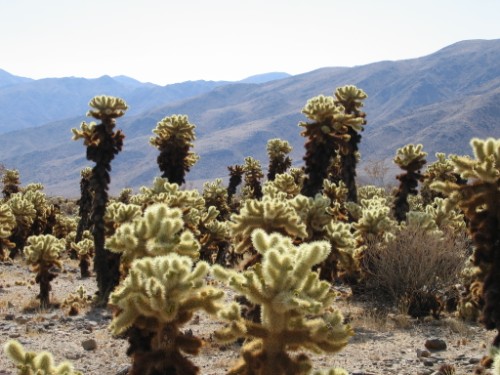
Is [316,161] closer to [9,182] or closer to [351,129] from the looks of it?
[351,129]

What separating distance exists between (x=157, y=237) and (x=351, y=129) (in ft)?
54.5

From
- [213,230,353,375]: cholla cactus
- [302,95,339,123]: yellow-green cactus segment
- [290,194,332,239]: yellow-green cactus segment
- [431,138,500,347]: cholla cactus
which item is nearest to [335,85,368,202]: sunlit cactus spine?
[302,95,339,123]: yellow-green cactus segment

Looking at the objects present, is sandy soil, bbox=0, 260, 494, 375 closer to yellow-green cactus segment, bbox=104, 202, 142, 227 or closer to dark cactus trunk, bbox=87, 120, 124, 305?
dark cactus trunk, bbox=87, 120, 124, 305

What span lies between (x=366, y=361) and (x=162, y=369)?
6.22 metres

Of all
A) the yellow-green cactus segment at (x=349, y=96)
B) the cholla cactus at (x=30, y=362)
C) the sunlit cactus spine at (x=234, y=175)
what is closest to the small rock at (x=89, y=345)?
the cholla cactus at (x=30, y=362)

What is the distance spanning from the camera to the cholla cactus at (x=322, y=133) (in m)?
18.2

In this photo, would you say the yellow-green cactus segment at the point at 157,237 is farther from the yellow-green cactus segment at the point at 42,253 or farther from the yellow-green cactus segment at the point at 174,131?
the yellow-green cactus segment at the point at 174,131

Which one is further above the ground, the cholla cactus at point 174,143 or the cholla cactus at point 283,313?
the cholla cactus at point 174,143

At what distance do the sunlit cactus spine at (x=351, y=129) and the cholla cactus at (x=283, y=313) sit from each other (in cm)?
1660

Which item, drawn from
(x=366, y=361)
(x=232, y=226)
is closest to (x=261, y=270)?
(x=232, y=226)

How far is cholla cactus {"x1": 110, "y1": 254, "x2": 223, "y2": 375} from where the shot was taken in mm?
5105

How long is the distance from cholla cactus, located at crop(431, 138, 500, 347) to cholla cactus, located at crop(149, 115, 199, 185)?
12.3 m

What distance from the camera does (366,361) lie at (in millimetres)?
10742

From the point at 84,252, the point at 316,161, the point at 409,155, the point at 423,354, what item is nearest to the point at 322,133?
the point at 316,161
